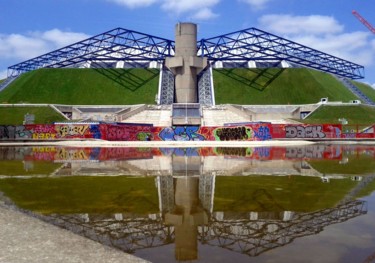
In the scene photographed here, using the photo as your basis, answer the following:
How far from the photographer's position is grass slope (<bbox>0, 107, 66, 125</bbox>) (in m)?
82.6

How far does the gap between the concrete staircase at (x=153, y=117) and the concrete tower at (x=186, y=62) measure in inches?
627

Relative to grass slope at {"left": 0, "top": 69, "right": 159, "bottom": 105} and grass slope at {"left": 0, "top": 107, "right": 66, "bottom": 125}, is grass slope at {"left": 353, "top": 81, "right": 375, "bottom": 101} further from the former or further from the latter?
grass slope at {"left": 0, "top": 107, "right": 66, "bottom": 125}

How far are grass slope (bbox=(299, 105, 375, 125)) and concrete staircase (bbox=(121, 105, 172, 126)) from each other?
29.5m

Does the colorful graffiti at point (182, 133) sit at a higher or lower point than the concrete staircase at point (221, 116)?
lower

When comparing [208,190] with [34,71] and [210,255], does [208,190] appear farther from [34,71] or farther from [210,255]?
[34,71]

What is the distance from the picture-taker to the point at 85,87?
108m

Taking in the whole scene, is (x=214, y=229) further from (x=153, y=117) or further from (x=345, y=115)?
(x=345, y=115)

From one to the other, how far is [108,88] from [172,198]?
3889 inches

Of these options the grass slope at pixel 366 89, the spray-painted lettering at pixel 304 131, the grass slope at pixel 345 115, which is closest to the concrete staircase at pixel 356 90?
the grass slope at pixel 366 89

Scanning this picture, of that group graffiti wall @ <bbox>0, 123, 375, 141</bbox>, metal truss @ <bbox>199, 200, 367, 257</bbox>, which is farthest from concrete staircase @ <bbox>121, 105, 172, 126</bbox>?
metal truss @ <bbox>199, 200, 367, 257</bbox>

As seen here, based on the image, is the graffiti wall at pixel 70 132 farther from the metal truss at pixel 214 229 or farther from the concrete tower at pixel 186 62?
Result: the metal truss at pixel 214 229

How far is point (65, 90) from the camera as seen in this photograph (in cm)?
10662

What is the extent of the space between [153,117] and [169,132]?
1508 centimetres

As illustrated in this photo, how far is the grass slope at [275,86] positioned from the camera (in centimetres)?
10188
